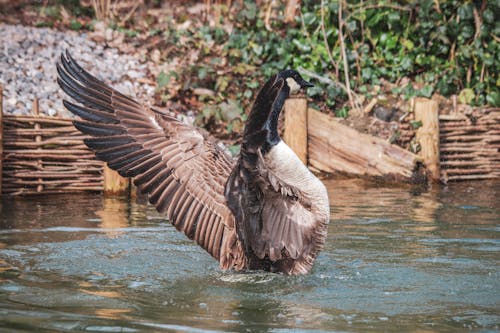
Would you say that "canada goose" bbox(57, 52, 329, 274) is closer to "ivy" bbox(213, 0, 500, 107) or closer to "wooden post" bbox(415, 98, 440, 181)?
"wooden post" bbox(415, 98, 440, 181)

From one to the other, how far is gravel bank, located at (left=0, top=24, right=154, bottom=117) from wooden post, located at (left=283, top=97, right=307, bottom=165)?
10.3 feet

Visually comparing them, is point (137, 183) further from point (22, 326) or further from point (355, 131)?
point (355, 131)

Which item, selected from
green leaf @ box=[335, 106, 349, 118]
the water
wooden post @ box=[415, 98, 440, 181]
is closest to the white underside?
the water

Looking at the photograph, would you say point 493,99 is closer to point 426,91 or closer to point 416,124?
point 426,91

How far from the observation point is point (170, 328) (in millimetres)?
4926

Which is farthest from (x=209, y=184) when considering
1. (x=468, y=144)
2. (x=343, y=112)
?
(x=343, y=112)

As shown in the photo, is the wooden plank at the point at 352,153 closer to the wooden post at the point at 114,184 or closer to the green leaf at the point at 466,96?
the green leaf at the point at 466,96

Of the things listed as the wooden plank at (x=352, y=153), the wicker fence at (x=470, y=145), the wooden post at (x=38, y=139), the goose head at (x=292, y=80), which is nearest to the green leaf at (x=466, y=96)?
the wicker fence at (x=470, y=145)

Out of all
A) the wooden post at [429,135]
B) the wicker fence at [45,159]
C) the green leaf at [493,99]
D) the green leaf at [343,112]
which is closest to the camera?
the wicker fence at [45,159]

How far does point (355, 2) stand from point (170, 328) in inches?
446

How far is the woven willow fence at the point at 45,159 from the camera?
10.7 meters

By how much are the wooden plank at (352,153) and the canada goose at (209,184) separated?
5750mm

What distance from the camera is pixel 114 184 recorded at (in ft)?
36.1

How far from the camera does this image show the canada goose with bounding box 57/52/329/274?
5.68m
